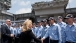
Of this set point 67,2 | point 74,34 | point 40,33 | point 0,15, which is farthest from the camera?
point 0,15

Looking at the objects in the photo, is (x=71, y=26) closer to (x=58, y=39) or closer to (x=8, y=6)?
(x=58, y=39)

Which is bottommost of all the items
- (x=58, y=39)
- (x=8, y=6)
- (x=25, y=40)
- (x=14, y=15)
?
(x=8, y=6)

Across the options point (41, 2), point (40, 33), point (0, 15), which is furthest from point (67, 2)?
point (40, 33)

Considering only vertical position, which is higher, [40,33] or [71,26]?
[71,26]

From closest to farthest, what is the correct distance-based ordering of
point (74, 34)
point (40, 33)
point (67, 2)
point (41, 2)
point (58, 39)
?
point (74, 34)
point (58, 39)
point (40, 33)
point (67, 2)
point (41, 2)

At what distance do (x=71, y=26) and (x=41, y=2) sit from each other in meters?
29.6

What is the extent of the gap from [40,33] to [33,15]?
86.5 ft

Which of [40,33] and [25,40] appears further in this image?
[40,33]

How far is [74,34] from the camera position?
555 centimetres

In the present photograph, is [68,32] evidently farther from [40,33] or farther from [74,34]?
[40,33]

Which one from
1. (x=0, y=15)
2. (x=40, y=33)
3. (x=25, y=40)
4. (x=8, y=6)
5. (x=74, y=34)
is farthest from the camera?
(x=8, y=6)

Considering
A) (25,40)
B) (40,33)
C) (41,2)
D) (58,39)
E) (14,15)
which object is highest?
(25,40)

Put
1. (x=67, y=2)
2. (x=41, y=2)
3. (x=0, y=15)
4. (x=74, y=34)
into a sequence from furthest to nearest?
(x=0, y=15)
(x=41, y=2)
(x=67, y=2)
(x=74, y=34)

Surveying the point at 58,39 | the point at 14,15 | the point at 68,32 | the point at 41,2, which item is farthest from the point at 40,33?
the point at 14,15
